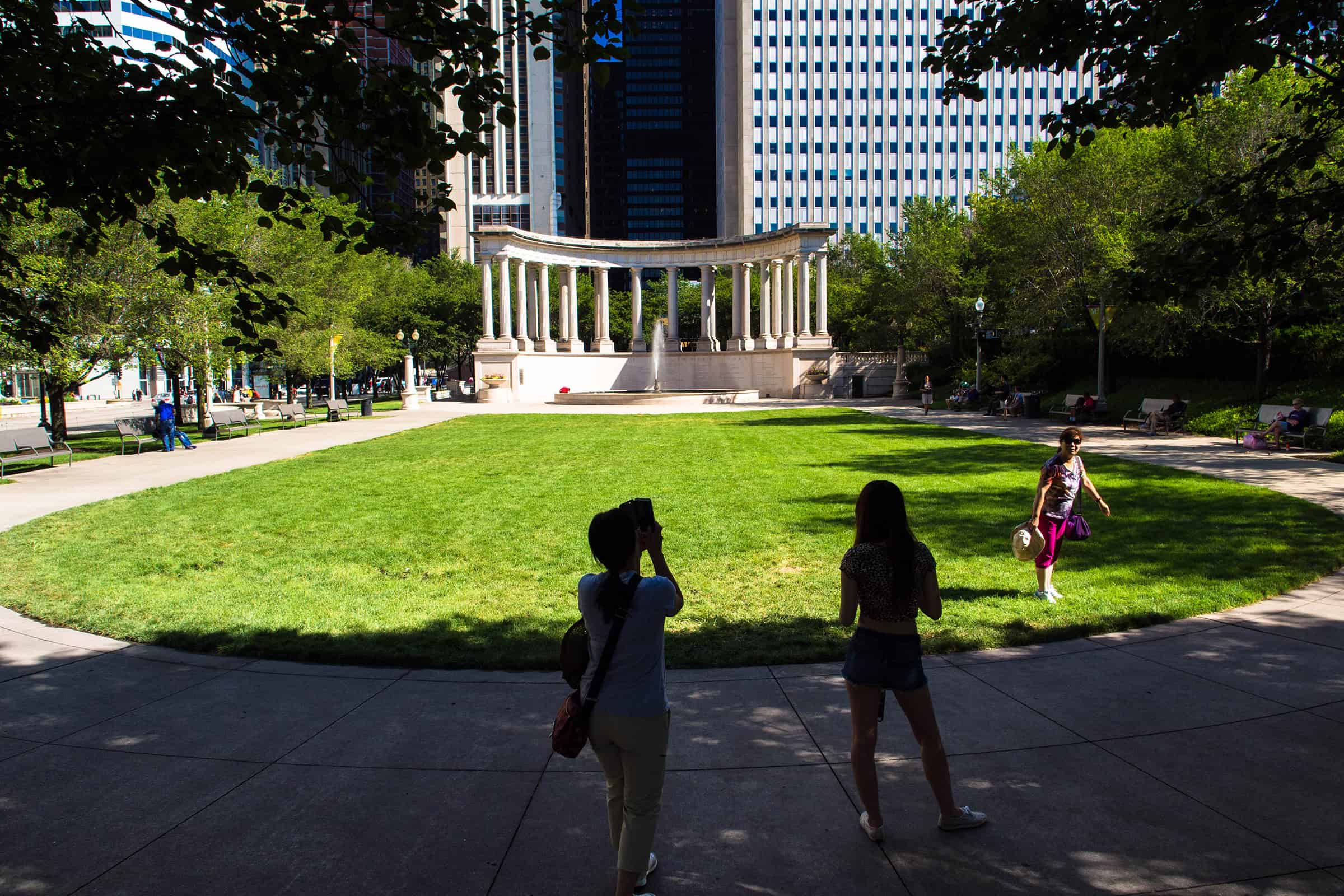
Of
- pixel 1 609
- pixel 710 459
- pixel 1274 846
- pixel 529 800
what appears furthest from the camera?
pixel 710 459

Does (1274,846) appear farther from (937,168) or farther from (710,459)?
(937,168)

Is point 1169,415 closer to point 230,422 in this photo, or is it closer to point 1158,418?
point 1158,418

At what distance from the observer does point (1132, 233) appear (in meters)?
26.2

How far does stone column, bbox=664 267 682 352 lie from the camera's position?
64375mm

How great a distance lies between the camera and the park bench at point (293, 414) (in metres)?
33.3

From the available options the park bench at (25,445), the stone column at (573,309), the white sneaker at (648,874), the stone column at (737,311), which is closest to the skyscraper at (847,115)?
the stone column at (737,311)

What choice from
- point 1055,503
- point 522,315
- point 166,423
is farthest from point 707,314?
point 1055,503

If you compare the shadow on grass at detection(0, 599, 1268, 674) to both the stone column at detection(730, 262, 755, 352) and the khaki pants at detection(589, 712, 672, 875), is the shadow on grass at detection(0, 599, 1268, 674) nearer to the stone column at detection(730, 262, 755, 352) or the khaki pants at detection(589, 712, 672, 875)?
the khaki pants at detection(589, 712, 672, 875)

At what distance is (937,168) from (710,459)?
111157mm

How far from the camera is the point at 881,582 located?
3.97m

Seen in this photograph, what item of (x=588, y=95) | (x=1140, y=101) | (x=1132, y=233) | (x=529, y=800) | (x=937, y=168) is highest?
(x=588, y=95)

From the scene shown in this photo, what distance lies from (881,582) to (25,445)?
21.4 m

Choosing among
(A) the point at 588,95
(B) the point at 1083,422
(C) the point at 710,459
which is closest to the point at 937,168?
(A) the point at 588,95

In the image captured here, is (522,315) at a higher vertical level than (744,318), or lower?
lower
